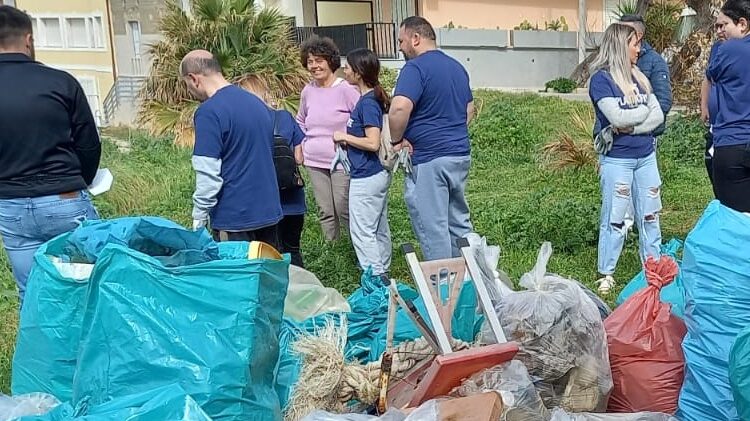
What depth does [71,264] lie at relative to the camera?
2.81 m

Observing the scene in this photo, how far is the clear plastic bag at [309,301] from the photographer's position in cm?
376

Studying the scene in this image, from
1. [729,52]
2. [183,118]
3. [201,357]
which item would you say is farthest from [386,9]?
[201,357]

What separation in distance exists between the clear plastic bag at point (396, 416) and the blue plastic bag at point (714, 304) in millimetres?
1069

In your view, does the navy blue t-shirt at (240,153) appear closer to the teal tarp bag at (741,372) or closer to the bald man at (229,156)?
the bald man at (229,156)

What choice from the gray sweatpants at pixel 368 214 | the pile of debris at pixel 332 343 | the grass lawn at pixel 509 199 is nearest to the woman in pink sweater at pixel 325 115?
the gray sweatpants at pixel 368 214

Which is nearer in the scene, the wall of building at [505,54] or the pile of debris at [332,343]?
the pile of debris at [332,343]

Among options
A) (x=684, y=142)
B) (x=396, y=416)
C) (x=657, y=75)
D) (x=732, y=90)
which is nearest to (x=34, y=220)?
(x=396, y=416)

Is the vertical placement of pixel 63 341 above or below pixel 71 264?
below

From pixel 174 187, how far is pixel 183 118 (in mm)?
4234

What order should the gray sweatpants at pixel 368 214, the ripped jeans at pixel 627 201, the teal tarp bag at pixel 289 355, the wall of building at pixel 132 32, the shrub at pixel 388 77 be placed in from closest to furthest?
the teal tarp bag at pixel 289 355 < the ripped jeans at pixel 627 201 < the gray sweatpants at pixel 368 214 < the shrub at pixel 388 77 < the wall of building at pixel 132 32

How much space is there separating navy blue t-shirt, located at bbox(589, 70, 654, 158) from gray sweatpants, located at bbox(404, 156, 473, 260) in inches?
32.6

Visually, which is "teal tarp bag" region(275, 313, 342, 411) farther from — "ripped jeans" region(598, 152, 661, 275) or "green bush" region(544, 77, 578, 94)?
"green bush" region(544, 77, 578, 94)

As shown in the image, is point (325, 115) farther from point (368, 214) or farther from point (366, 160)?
point (368, 214)

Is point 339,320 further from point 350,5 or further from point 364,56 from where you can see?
point 350,5
